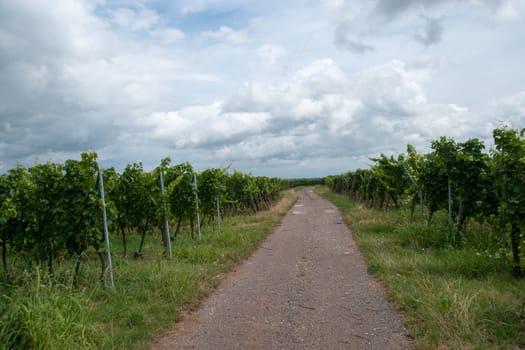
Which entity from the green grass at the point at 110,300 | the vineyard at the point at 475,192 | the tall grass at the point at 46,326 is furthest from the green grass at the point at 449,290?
the tall grass at the point at 46,326

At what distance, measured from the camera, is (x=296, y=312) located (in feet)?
16.8

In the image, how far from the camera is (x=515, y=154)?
5.78 meters

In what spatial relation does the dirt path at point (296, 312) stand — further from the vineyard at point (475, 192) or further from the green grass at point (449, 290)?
the vineyard at point (475, 192)

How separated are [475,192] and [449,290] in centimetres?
409

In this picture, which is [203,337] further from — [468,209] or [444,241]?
[468,209]

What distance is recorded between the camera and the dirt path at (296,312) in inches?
167

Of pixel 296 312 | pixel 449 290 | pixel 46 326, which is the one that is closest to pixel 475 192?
pixel 449 290

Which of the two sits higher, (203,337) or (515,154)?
(515,154)

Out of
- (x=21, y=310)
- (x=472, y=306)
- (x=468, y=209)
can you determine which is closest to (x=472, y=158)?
(x=468, y=209)

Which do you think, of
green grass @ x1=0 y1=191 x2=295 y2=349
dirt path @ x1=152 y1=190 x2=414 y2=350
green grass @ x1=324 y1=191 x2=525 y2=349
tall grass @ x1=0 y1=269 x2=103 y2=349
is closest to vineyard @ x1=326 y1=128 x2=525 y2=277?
green grass @ x1=324 y1=191 x2=525 y2=349

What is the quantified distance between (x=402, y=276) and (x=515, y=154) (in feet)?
8.20

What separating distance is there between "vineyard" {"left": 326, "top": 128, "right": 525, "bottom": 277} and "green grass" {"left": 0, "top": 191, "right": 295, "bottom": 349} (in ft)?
14.9

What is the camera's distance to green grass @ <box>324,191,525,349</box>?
13.1 ft

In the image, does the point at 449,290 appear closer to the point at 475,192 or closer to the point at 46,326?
the point at 475,192
